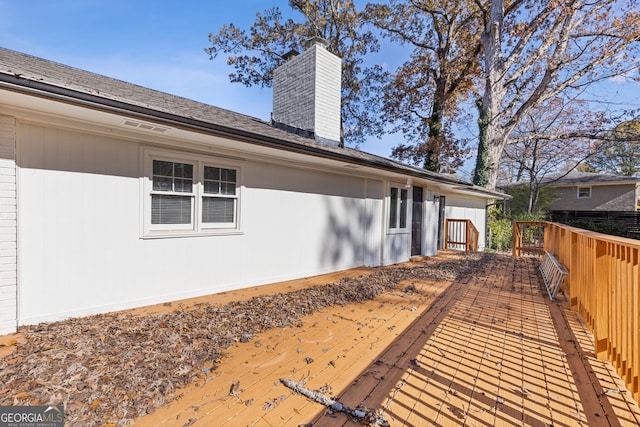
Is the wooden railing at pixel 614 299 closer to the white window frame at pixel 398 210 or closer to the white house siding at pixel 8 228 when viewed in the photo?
the white window frame at pixel 398 210

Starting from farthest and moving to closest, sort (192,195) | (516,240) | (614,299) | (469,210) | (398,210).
Result: (469,210) → (516,240) → (398,210) → (192,195) → (614,299)

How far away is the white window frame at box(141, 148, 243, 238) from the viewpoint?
4.00m

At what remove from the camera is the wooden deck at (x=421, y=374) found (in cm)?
204

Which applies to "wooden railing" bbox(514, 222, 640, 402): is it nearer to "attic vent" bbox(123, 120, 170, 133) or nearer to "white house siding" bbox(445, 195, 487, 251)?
"attic vent" bbox(123, 120, 170, 133)

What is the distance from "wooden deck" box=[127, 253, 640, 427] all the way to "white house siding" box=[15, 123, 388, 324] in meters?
1.89

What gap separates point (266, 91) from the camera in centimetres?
1705

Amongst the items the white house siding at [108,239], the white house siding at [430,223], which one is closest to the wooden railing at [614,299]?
the white house siding at [108,239]

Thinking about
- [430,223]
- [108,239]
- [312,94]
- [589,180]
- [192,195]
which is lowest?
[108,239]

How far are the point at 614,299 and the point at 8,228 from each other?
19.7ft

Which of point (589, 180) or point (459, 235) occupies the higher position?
point (589, 180)

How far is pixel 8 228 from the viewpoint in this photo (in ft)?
9.91

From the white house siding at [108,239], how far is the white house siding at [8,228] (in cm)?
10

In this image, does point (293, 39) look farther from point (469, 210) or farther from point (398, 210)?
point (469, 210)

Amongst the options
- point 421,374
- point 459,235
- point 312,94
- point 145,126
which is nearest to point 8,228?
point 145,126
